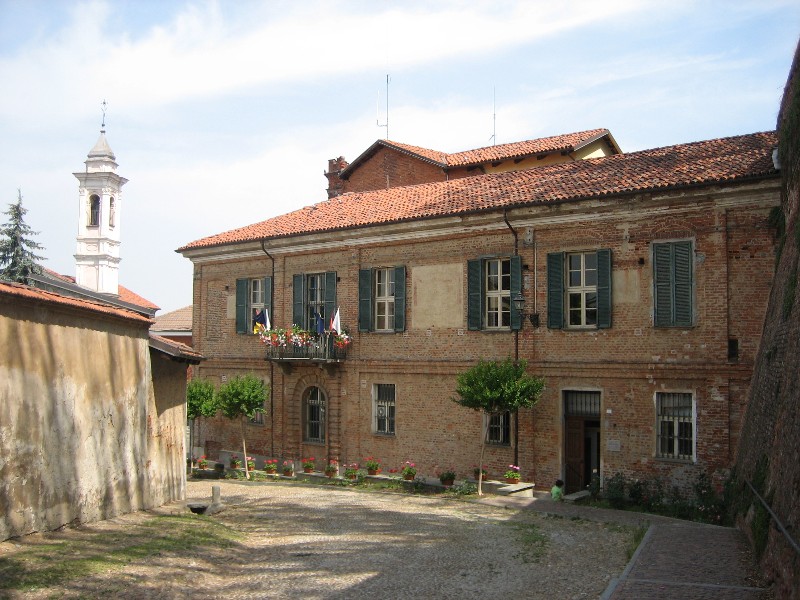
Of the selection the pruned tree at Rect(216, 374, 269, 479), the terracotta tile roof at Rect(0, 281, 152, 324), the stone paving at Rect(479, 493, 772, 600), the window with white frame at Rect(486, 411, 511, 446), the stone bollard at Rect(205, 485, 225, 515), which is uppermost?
the terracotta tile roof at Rect(0, 281, 152, 324)

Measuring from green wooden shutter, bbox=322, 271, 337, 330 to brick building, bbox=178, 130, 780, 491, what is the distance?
0.21 feet

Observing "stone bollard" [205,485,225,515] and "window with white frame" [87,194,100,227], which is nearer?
"stone bollard" [205,485,225,515]

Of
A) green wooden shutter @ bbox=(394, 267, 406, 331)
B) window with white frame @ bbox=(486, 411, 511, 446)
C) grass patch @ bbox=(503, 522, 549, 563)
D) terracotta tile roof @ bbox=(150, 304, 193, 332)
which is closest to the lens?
grass patch @ bbox=(503, 522, 549, 563)

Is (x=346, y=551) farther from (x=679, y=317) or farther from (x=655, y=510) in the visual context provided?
(x=679, y=317)

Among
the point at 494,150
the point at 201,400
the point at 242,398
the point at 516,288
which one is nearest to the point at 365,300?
the point at 242,398

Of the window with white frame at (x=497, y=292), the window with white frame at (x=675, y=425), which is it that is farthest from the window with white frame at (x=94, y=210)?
the window with white frame at (x=675, y=425)

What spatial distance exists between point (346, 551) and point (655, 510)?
7.26m

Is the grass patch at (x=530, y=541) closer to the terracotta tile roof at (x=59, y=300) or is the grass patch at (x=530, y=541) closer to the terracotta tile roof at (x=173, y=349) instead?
the terracotta tile roof at (x=173, y=349)

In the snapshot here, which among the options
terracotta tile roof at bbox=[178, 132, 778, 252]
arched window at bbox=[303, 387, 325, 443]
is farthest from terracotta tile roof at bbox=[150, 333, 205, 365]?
arched window at bbox=[303, 387, 325, 443]

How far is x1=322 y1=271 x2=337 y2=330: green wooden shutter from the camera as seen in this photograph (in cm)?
2323

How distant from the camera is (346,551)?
1245 centimetres

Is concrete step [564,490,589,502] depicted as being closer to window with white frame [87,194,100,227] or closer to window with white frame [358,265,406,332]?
window with white frame [358,265,406,332]

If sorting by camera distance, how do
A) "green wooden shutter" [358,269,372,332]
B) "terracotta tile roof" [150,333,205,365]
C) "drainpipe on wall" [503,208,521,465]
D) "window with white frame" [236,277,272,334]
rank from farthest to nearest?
1. "window with white frame" [236,277,272,334]
2. "green wooden shutter" [358,269,372,332]
3. "drainpipe on wall" [503,208,521,465]
4. "terracotta tile roof" [150,333,205,365]

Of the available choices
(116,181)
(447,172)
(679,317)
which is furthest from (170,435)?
(116,181)
